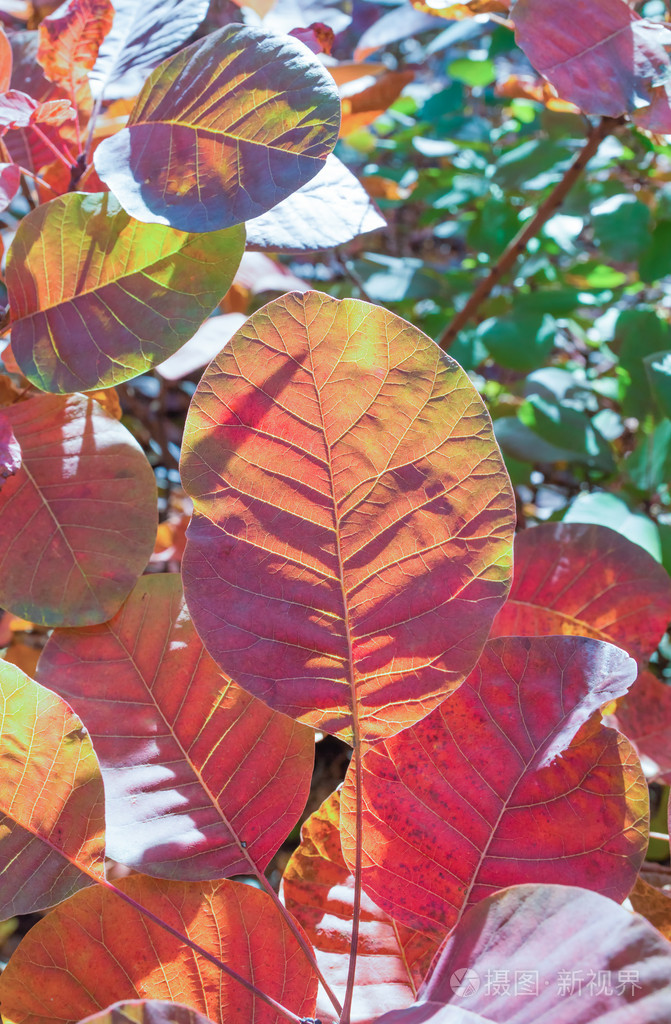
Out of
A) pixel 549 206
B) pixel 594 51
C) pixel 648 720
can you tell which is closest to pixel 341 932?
pixel 648 720

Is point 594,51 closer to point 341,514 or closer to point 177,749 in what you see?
point 341,514

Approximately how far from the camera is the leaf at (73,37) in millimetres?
566

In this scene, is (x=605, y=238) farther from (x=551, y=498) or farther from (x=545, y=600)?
(x=545, y=600)

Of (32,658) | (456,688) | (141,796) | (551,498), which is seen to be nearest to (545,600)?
(456,688)

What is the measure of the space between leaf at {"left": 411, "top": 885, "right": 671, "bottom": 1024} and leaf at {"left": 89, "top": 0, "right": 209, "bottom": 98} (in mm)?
596

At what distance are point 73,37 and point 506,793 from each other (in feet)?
2.04

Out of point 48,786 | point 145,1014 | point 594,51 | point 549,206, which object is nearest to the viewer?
point 145,1014

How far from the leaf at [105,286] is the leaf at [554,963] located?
1.20 feet

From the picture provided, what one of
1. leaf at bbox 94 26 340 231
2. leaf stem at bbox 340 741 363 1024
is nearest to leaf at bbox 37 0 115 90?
leaf at bbox 94 26 340 231

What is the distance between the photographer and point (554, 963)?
1.06ft

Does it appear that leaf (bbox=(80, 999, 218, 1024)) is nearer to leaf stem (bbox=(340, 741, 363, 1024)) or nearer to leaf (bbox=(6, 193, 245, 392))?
leaf stem (bbox=(340, 741, 363, 1024))

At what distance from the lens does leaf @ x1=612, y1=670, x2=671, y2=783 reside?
22.8 inches

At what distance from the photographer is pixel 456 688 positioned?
40 centimetres

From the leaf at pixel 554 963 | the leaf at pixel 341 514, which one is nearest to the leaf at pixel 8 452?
the leaf at pixel 341 514
